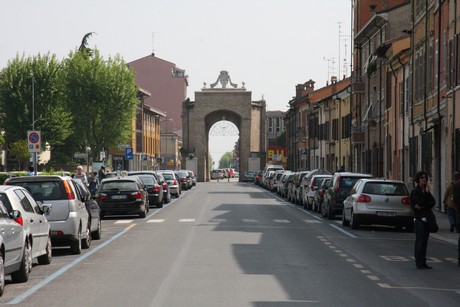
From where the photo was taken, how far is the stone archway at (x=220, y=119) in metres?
141

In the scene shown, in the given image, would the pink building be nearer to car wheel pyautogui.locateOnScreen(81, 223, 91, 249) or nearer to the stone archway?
the stone archway

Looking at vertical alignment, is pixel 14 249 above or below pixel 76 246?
above

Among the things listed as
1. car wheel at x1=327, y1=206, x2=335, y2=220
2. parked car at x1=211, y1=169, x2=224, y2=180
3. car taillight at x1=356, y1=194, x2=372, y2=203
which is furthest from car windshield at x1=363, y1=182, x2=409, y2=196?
parked car at x1=211, y1=169, x2=224, y2=180

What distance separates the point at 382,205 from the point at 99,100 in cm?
5371

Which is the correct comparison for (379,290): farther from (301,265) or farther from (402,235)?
(402,235)

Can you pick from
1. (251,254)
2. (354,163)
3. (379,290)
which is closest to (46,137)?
(354,163)

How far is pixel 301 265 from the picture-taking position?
56.1 ft

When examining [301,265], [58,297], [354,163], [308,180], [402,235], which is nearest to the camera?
[58,297]

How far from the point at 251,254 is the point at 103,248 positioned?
11.6ft

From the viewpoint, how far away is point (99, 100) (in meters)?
80.6

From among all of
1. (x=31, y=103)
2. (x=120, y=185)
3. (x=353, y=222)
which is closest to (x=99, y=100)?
(x=31, y=103)

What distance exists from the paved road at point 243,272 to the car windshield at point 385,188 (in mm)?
1835

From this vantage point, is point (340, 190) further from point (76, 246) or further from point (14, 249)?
point (14, 249)

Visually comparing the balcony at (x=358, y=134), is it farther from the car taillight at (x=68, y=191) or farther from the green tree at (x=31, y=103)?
the car taillight at (x=68, y=191)
